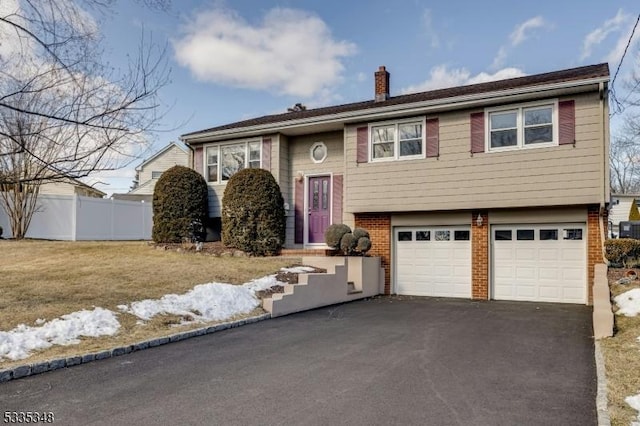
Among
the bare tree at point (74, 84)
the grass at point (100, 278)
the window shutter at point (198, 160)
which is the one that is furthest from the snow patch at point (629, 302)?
the window shutter at point (198, 160)

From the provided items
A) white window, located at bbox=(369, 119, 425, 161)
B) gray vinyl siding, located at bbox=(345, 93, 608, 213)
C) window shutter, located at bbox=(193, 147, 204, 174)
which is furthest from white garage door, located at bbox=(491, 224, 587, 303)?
window shutter, located at bbox=(193, 147, 204, 174)

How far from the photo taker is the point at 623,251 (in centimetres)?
1028

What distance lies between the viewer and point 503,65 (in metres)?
17.2

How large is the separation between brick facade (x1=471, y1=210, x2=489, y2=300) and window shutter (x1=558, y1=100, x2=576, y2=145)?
8.76 ft

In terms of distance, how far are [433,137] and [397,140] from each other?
106 centimetres

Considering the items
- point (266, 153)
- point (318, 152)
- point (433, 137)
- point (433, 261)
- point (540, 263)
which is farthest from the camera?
point (266, 153)

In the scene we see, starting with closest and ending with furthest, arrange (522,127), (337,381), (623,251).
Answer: (337,381) → (623,251) → (522,127)

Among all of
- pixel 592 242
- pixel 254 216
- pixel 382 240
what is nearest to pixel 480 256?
pixel 592 242

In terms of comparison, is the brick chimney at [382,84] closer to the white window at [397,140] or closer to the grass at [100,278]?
the white window at [397,140]

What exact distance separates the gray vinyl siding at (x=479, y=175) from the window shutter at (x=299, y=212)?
203 centimetres

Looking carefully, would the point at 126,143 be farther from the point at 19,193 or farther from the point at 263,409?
the point at 19,193

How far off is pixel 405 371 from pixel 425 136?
873 centimetres

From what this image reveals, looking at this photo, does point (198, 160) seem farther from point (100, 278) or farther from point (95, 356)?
point (95, 356)

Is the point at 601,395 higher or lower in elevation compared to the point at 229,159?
lower
